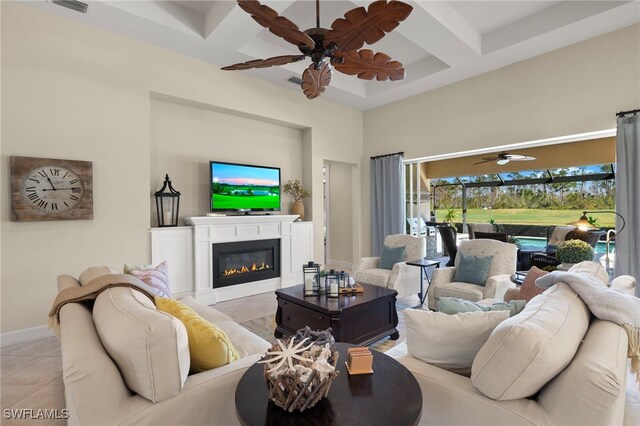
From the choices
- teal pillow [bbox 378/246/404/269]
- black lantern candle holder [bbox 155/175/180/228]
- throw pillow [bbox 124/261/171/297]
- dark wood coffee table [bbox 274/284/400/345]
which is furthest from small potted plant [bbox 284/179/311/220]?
throw pillow [bbox 124/261/171/297]

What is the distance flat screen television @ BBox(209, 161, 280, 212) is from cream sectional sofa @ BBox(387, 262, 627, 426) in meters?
4.12

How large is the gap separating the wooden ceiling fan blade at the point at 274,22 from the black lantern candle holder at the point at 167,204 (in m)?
3.07

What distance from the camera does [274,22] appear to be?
1.84 meters

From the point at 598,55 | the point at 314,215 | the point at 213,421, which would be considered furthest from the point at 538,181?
the point at 213,421

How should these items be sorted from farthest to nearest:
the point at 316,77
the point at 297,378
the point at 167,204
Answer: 1. the point at 167,204
2. the point at 316,77
3. the point at 297,378

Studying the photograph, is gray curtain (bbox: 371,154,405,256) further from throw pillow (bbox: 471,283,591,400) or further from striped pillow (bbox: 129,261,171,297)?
throw pillow (bbox: 471,283,591,400)

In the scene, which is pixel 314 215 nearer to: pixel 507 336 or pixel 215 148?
pixel 215 148

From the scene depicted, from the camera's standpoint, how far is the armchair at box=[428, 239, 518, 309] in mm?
3340

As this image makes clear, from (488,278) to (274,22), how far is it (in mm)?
3143

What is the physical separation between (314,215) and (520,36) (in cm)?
396

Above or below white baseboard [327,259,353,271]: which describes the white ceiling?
above

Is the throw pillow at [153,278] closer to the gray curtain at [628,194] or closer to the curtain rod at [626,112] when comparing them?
the gray curtain at [628,194]

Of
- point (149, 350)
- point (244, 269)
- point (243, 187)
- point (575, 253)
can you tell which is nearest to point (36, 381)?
point (149, 350)

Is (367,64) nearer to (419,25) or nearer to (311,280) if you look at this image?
(419,25)
